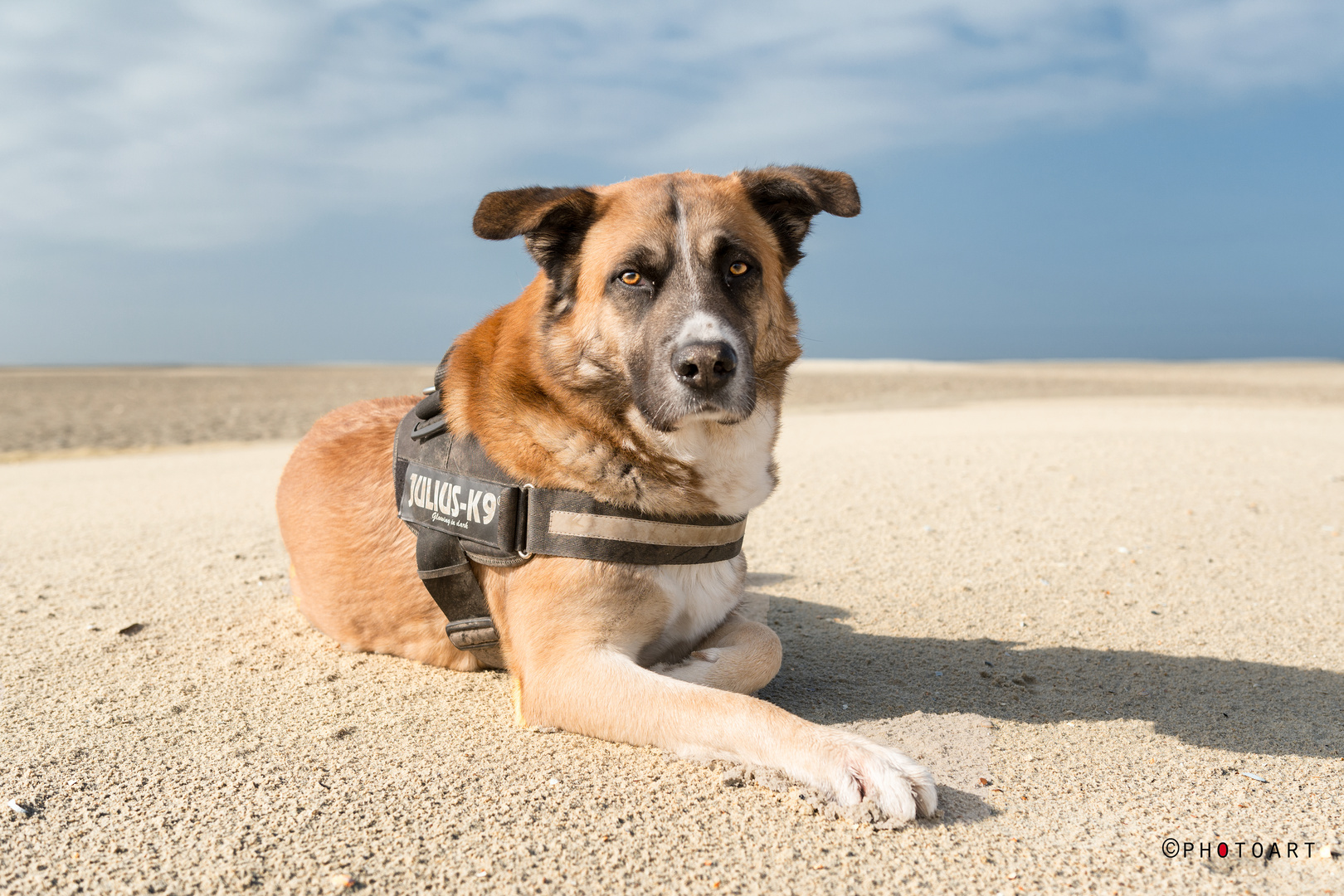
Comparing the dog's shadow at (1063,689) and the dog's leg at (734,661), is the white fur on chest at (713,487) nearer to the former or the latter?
the dog's leg at (734,661)

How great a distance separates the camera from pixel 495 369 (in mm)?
3430

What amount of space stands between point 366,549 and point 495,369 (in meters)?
0.97

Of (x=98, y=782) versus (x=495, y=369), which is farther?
(x=495, y=369)

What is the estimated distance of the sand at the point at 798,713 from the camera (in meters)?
2.38

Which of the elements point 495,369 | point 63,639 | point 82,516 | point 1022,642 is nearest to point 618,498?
point 495,369

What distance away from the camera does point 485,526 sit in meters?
3.20

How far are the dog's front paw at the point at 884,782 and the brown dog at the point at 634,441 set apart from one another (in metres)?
0.02

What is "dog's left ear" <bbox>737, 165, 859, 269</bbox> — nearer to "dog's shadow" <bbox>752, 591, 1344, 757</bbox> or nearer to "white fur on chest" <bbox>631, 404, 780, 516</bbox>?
"white fur on chest" <bbox>631, 404, 780, 516</bbox>

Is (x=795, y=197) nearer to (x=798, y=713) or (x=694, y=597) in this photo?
(x=694, y=597)

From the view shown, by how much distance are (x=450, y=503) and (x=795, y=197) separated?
6.10 feet

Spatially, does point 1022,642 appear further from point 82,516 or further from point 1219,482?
point 82,516

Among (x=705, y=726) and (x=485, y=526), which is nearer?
(x=705, y=726)

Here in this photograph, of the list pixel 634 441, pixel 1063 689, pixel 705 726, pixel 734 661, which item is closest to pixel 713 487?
pixel 634 441

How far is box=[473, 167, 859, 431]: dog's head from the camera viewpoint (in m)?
3.12
